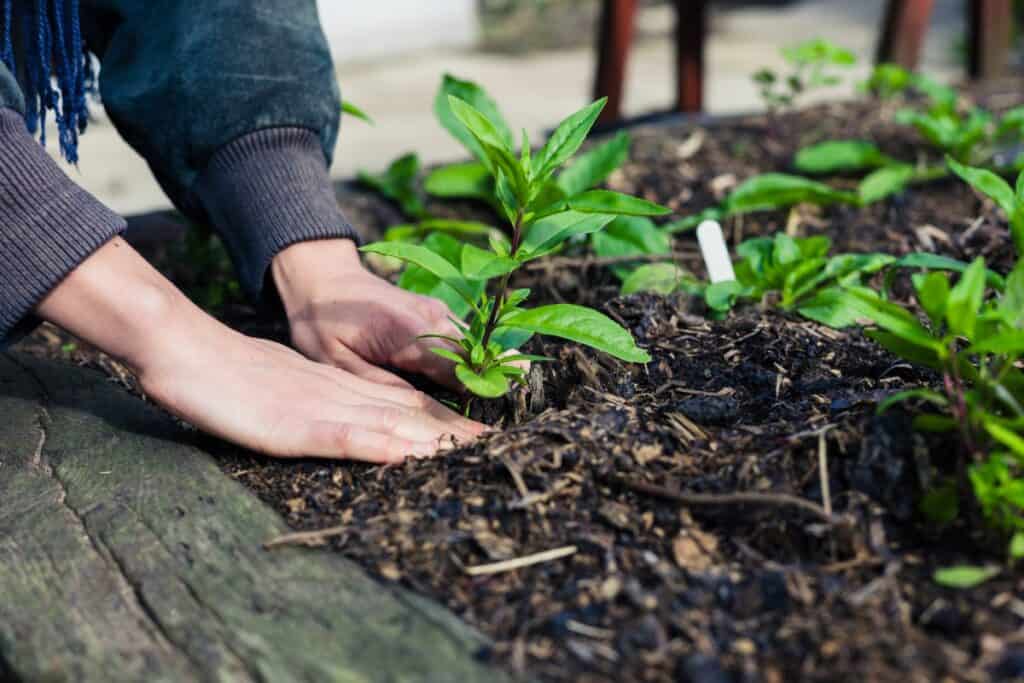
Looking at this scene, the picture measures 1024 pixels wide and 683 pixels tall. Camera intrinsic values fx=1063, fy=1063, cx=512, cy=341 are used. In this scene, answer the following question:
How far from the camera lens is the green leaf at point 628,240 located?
83.0 inches

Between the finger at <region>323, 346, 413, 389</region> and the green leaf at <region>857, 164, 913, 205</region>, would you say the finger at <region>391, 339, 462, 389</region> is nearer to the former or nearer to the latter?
the finger at <region>323, 346, 413, 389</region>

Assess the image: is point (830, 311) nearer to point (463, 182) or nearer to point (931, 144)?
point (463, 182)

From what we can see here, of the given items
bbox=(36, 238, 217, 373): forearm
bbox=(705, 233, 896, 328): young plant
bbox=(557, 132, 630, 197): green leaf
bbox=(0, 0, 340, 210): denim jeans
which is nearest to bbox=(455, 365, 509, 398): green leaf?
bbox=(36, 238, 217, 373): forearm

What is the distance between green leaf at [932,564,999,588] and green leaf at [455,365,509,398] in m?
0.57

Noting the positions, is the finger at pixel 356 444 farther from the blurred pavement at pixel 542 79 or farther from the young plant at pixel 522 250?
the blurred pavement at pixel 542 79

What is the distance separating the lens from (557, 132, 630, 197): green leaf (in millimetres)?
2279

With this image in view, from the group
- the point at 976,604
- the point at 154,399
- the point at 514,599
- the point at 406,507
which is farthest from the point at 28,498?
the point at 976,604

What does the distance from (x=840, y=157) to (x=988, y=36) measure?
5.23 feet

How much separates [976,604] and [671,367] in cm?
58

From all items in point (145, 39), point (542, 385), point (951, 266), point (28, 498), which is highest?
point (145, 39)

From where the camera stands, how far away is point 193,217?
206 cm

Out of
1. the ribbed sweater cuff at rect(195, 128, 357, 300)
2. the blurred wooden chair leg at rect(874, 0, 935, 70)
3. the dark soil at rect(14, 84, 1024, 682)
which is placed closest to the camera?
the dark soil at rect(14, 84, 1024, 682)

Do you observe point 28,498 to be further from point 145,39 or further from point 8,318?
point 145,39

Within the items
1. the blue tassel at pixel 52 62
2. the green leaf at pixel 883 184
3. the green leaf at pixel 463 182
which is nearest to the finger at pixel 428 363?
the blue tassel at pixel 52 62
